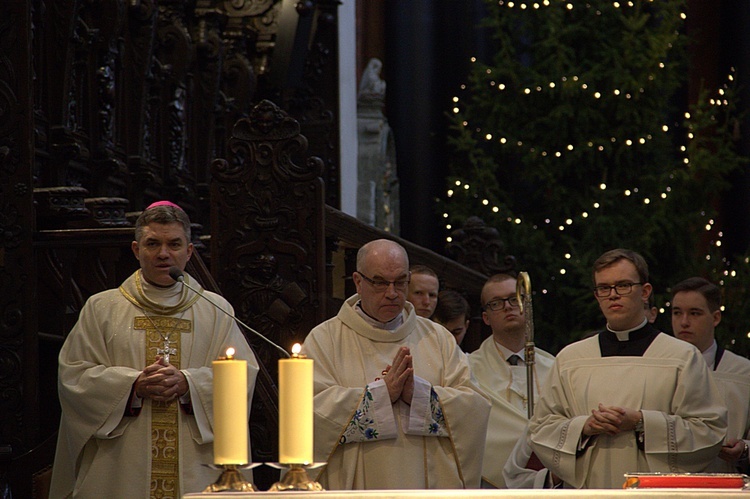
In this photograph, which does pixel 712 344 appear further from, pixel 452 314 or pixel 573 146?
pixel 573 146

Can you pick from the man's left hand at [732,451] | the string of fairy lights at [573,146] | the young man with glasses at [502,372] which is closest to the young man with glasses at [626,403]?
the man's left hand at [732,451]

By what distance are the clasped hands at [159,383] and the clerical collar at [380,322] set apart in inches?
33.0

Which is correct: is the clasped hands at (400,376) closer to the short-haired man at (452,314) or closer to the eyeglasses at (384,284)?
the eyeglasses at (384,284)

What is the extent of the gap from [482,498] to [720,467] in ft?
9.67

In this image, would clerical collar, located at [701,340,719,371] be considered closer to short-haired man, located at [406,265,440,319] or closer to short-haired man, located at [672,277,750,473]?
short-haired man, located at [672,277,750,473]

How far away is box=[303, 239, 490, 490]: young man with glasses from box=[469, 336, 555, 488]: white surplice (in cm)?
156

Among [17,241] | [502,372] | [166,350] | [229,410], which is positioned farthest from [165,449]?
[502,372]

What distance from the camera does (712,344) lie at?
6.37 meters

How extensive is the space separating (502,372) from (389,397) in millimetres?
2210

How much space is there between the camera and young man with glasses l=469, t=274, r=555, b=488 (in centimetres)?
688

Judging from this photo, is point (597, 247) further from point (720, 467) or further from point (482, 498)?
point (482, 498)

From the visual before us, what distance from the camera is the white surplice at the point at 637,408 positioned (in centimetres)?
504

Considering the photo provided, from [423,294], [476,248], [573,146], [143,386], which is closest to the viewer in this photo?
[143,386]

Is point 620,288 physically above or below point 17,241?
below
